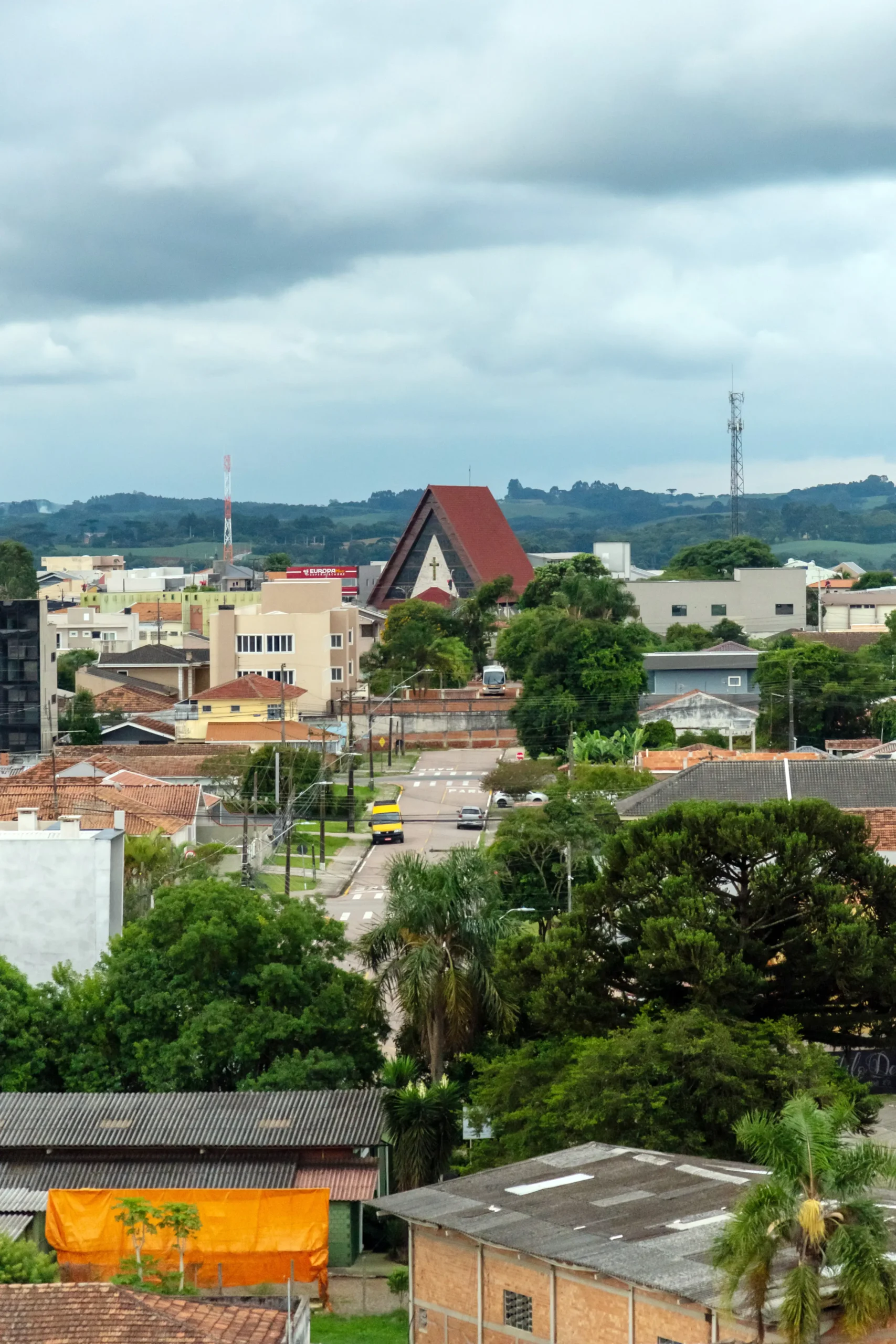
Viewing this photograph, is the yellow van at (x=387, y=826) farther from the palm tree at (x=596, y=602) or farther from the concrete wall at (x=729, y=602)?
the concrete wall at (x=729, y=602)

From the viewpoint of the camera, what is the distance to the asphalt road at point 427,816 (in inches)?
1788

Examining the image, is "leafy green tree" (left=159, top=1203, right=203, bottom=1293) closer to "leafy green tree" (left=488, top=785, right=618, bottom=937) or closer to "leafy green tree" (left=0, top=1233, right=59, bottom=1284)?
"leafy green tree" (left=0, top=1233, right=59, bottom=1284)

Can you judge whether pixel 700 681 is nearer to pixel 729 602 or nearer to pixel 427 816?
pixel 427 816

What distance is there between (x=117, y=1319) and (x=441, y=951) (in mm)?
10386

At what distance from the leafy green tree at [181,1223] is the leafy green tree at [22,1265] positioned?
161cm

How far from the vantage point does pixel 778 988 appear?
1025 inches

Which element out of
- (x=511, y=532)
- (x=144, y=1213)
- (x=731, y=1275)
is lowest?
(x=144, y=1213)

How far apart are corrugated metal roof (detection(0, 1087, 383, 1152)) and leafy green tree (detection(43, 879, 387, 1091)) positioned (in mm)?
1055

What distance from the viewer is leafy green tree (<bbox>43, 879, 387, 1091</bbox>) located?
2631 centimetres

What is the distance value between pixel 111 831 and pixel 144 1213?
14.7 metres


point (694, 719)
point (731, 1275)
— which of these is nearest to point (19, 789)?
point (694, 719)

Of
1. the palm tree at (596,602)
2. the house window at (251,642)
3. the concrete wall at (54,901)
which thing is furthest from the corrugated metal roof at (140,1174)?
the palm tree at (596,602)

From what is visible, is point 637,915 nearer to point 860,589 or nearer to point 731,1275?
point 731,1275

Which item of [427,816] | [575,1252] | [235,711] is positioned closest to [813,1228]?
[575,1252]
